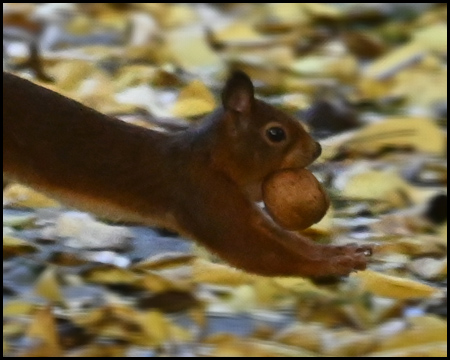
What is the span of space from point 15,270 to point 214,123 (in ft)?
0.82

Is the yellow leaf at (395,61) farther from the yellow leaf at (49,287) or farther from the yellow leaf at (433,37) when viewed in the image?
the yellow leaf at (49,287)

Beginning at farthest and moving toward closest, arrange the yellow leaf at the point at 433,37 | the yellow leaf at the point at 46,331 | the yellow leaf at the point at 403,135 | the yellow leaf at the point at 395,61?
the yellow leaf at the point at 433,37 → the yellow leaf at the point at 395,61 → the yellow leaf at the point at 403,135 → the yellow leaf at the point at 46,331

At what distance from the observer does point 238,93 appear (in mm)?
863

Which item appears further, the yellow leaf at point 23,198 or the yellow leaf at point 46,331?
the yellow leaf at point 23,198

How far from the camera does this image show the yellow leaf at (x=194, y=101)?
103 centimetres

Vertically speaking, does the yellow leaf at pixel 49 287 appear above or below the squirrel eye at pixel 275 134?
below

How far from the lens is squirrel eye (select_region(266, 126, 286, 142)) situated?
89cm

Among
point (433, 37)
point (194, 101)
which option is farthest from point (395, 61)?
point (194, 101)

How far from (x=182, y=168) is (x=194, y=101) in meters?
0.20

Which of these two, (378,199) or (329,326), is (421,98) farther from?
(329,326)

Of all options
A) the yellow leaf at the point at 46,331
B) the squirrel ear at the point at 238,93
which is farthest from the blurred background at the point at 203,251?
the squirrel ear at the point at 238,93

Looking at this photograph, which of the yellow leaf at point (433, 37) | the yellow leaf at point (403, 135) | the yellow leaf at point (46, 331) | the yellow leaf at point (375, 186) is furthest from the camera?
the yellow leaf at point (433, 37)

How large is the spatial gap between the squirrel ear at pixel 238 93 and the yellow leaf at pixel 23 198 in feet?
0.70

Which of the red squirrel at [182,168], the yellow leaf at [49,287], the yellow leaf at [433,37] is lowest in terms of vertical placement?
the yellow leaf at [49,287]
